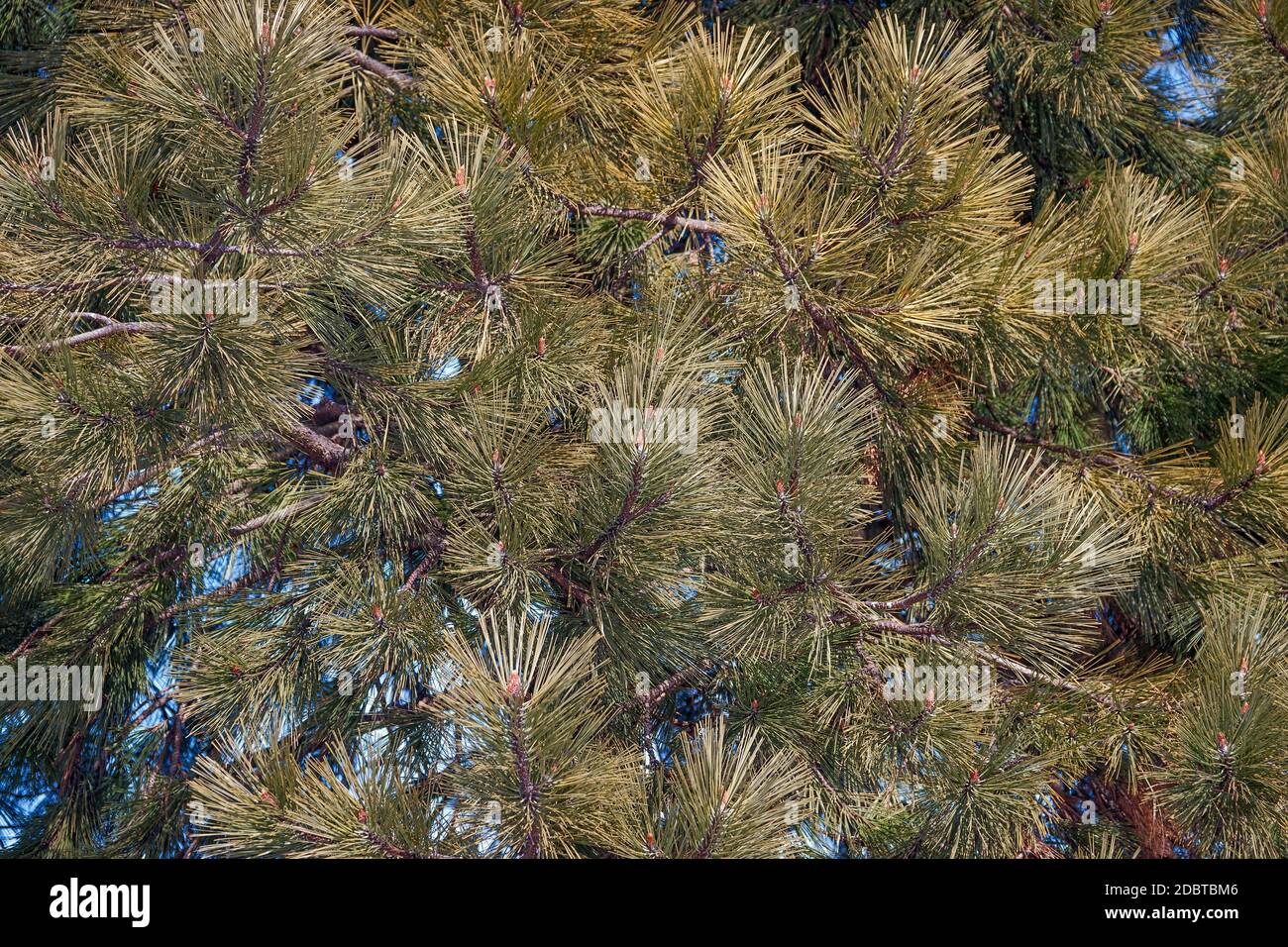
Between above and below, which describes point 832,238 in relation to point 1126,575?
above

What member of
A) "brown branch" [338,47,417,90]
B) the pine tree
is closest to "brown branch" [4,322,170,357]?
the pine tree

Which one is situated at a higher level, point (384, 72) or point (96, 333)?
point (384, 72)

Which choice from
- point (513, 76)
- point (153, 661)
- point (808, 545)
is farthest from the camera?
point (153, 661)

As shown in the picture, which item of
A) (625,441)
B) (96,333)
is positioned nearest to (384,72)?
(96,333)

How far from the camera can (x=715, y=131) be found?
2184 mm

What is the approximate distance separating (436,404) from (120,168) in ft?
2.11

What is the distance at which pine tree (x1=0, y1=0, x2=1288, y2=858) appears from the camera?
5.87 feet

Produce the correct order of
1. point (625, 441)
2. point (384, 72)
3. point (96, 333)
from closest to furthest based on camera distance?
point (625, 441)
point (96, 333)
point (384, 72)

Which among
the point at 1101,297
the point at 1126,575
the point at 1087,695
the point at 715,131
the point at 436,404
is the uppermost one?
the point at 715,131

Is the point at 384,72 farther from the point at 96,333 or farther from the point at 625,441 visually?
the point at 625,441

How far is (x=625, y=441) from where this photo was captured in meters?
1.78

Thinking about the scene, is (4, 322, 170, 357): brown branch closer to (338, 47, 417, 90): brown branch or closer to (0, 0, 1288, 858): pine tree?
(0, 0, 1288, 858): pine tree
